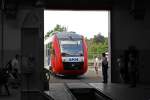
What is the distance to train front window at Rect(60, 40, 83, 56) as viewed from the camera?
117ft

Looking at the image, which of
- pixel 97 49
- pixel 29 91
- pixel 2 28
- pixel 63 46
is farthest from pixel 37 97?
pixel 97 49

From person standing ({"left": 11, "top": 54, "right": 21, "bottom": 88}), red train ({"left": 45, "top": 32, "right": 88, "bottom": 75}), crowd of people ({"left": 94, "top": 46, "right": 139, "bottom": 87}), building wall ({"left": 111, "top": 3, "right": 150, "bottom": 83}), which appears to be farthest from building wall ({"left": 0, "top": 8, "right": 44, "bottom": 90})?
red train ({"left": 45, "top": 32, "right": 88, "bottom": 75})

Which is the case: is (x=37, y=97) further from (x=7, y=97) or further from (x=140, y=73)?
(x=140, y=73)

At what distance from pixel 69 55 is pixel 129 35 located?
28.7 feet

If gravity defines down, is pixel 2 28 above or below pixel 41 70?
above

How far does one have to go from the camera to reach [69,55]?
35.7m

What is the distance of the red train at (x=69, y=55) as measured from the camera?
116 feet

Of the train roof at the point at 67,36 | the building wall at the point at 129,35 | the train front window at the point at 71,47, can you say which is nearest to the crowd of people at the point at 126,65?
the building wall at the point at 129,35

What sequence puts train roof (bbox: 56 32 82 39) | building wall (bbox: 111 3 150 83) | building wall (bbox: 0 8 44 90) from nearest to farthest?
1. building wall (bbox: 0 8 44 90)
2. building wall (bbox: 111 3 150 83)
3. train roof (bbox: 56 32 82 39)

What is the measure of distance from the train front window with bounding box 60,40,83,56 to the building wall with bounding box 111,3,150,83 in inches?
310

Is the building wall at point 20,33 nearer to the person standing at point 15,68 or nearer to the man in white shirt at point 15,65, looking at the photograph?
the person standing at point 15,68

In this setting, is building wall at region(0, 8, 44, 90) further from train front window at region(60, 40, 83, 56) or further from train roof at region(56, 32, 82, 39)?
train roof at region(56, 32, 82, 39)

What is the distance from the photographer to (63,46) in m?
35.9

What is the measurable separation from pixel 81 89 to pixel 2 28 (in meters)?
5.49
